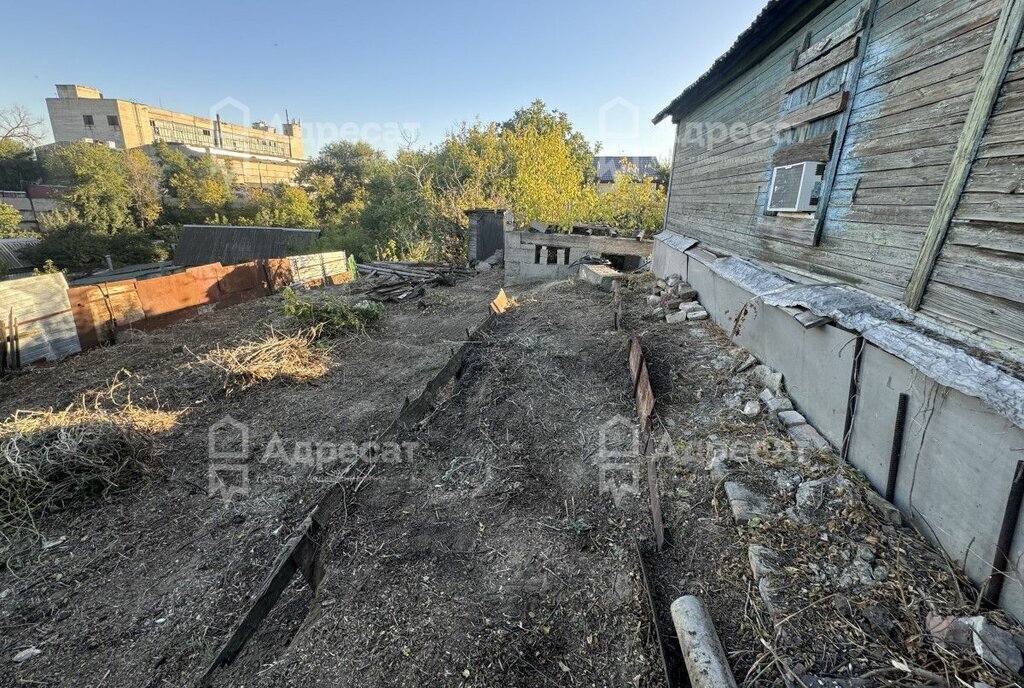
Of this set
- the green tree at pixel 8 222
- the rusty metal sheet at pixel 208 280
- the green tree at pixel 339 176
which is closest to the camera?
the rusty metal sheet at pixel 208 280

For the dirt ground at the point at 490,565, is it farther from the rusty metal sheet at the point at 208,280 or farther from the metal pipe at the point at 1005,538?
the rusty metal sheet at the point at 208,280

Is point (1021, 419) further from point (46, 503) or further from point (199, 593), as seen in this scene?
point (46, 503)

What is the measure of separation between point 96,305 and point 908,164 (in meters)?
11.5

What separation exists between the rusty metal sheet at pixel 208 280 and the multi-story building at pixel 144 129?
42.9 meters

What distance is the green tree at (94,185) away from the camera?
29.5 m

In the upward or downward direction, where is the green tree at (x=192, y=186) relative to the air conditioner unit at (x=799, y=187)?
upward

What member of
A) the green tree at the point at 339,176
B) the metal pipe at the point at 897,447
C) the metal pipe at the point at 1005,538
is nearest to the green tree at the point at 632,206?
the metal pipe at the point at 897,447

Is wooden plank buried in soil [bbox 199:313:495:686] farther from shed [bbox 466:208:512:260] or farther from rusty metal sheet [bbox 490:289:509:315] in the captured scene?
shed [bbox 466:208:512:260]

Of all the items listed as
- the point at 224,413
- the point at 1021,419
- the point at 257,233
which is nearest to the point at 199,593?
the point at 224,413

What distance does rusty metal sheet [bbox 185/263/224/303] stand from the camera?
32.6 feet

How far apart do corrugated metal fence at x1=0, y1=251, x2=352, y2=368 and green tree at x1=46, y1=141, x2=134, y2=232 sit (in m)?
28.9

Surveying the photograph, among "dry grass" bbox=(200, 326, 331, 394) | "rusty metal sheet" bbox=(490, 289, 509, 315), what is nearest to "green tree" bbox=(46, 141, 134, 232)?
"dry grass" bbox=(200, 326, 331, 394)

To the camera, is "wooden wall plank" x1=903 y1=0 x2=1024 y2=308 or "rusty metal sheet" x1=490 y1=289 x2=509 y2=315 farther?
"rusty metal sheet" x1=490 y1=289 x2=509 y2=315

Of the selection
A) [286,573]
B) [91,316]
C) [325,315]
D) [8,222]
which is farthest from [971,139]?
[8,222]
